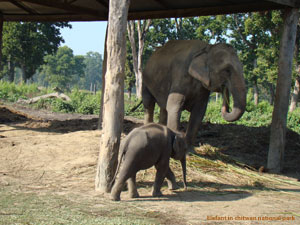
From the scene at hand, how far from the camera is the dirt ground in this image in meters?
4.91

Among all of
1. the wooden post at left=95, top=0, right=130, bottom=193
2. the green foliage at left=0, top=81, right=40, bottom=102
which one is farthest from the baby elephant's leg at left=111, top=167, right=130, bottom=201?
the green foliage at left=0, top=81, right=40, bottom=102

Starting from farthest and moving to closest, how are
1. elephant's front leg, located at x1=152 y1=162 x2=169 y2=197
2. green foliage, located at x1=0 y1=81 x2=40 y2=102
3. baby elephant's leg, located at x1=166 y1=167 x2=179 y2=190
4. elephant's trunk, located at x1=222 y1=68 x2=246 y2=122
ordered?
1. green foliage, located at x1=0 y1=81 x2=40 y2=102
2. elephant's trunk, located at x1=222 y1=68 x2=246 y2=122
3. baby elephant's leg, located at x1=166 y1=167 x2=179 y2=190
4. elephant's front leg, located at x1=152 y1=162 x2=169 y2=197

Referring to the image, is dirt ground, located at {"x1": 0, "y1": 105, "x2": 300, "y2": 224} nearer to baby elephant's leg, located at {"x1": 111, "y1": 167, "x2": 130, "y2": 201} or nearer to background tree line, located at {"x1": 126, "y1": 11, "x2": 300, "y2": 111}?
baby elephant's leg, located at {"x1": 111, "y1": 167, "x2": 130, "y2": 201}

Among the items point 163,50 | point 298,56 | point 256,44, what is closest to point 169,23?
point 256,44

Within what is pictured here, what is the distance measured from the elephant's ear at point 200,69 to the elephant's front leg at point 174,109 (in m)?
0.54

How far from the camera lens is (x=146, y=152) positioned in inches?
214

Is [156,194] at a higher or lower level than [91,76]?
lower

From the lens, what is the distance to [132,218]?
14.5 ft

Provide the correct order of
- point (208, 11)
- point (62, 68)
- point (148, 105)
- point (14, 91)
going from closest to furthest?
point (148, 105) → point (208, 11) → point (14, 91) → point (62, 68)

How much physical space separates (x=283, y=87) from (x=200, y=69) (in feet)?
7.43

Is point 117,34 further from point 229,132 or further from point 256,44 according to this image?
point 256,44

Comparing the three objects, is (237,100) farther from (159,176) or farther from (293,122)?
(293,122)

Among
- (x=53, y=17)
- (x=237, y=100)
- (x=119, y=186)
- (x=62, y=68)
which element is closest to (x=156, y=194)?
(x=119, y=186)

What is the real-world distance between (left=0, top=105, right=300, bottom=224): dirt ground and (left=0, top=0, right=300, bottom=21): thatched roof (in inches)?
140
